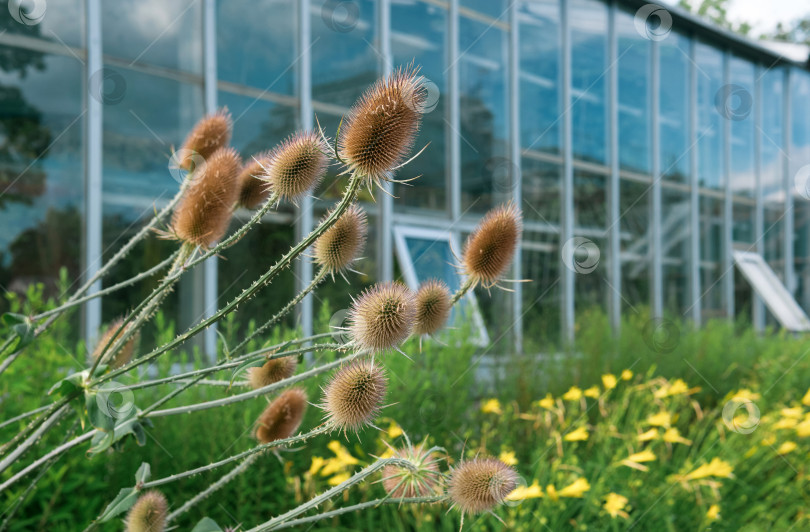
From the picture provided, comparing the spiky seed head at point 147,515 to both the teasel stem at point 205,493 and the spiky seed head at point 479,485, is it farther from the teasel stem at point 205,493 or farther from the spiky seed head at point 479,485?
the spiky seed head at point 479,485

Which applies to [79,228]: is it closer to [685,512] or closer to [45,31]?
[45,31]

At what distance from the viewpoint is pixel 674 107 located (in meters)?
11.8

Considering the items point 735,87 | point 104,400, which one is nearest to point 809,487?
point 104,400

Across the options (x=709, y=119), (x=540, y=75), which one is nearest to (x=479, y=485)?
(x=540, y=75)

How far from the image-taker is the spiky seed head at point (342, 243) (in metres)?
1.07

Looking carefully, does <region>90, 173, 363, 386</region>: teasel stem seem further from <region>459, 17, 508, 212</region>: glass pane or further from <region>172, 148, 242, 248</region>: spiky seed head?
<region>459, 17, 508, 212</region>: glass pane

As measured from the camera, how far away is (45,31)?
5.09 meters

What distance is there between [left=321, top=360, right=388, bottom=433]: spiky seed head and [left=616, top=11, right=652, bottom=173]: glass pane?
1060 cm

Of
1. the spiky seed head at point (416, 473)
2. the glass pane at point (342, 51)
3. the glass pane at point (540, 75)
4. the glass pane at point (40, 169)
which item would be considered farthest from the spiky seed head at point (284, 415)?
the glass pane at point (540, 75)

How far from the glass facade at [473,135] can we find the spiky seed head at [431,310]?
9.9 inches

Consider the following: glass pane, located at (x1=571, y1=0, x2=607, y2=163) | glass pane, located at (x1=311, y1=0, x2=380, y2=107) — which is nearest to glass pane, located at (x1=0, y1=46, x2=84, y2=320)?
glass pane, located at (x1=311, y1=0, x2=380, y2=107)

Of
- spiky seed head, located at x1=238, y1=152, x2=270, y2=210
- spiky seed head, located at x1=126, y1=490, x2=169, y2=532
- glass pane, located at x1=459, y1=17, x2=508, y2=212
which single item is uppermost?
glass pane, located at x1=459, y1=17, x2=508, y2=212

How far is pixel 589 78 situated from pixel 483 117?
252 cm

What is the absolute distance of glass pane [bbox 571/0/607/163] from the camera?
1015cm
